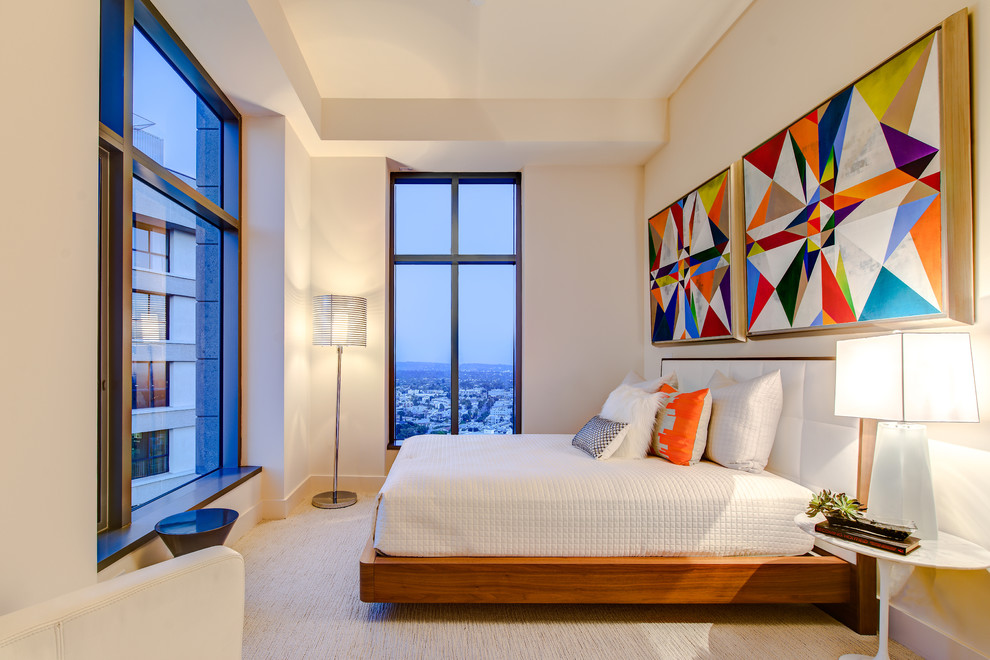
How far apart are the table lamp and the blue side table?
2425 mm

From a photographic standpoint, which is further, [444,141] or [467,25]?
[444,141]

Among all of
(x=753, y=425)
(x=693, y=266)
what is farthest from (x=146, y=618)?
(x=693, y=266)

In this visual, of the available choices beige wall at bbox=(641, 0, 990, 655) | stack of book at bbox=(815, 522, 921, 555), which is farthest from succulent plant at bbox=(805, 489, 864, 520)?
beige wall at bbox=(641, 0, 990, 655)

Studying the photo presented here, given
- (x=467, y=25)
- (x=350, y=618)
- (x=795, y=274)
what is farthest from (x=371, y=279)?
(x=795, y=274)

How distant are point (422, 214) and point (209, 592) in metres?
3.87

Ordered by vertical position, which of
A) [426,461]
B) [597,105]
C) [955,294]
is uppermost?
[597,105]

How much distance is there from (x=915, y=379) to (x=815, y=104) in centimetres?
143

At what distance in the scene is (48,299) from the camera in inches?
53.2

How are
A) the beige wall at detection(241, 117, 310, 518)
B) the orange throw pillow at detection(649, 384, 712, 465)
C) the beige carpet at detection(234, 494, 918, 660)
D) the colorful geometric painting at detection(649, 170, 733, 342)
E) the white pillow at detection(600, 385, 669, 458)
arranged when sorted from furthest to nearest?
the beige wall at detection(241, 117, 310, 518), the colorful geometric painting at detection(649, 170, 733, 342), the white pillow at detection(600, 385, 669, 458), the orange throw pillow at detection(649, 384, 712, 465), the beige carpet at detection(234, 494, 918, 660)

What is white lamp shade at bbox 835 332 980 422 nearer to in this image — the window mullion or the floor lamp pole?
the floor lamp pole

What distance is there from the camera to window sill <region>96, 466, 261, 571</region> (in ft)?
6.26

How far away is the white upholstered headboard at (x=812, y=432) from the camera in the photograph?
6.66 feet

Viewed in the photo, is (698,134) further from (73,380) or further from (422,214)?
(73,380)

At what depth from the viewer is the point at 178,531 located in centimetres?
203
